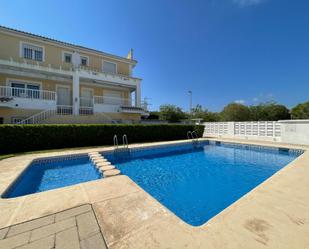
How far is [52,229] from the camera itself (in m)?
2.66

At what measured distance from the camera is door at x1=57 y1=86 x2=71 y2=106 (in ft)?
51.6

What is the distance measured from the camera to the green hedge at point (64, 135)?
943 cm

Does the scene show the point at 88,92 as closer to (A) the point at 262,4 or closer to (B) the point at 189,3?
(B) the point at 189,3

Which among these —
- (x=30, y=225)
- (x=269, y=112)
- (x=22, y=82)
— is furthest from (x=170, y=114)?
(x=269, y=112)

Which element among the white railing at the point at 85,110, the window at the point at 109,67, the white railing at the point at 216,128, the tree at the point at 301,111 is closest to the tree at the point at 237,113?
the tree at the point at 301,111

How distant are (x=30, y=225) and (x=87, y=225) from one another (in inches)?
41.9

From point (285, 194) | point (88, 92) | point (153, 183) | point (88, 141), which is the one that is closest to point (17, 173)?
point (153, 183)

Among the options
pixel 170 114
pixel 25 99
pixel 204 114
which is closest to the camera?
pixel 25 99

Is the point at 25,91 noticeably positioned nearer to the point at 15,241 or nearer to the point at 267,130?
the point at 15,241

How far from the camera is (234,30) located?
16266 millimetres

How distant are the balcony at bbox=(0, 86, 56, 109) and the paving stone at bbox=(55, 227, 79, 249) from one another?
13.3m

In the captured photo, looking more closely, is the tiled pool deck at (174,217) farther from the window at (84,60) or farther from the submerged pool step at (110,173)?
the window at (84,60)

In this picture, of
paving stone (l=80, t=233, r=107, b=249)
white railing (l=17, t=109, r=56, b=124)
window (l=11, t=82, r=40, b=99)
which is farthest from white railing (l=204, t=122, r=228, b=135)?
paving stone (l=80, t=233, r=107, b=249)

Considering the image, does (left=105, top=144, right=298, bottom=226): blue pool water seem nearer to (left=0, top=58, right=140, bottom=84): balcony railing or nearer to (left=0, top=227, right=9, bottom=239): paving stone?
(left=0, top=227, right=9, bottom=239): paving stone
